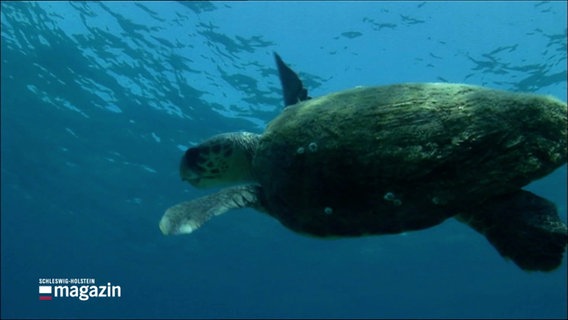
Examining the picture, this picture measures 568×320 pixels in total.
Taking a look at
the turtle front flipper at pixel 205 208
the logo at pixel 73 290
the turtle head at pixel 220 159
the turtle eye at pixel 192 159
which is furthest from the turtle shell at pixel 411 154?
the logo at pixel 73 290

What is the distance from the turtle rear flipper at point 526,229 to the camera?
308 cm

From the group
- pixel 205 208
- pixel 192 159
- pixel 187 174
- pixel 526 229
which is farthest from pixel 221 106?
pixel 526 229

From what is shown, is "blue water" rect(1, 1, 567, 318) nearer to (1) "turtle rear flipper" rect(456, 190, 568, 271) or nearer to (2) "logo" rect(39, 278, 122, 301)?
(1) "turtle rear flipper" rect(456, 190, 568, 271)

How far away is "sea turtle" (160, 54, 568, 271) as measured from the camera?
3.13 metres

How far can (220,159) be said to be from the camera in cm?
466

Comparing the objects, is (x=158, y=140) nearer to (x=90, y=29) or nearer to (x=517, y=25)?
(x=90, y=29)

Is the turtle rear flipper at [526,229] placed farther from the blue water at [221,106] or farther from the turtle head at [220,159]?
the blue water at [221,106]

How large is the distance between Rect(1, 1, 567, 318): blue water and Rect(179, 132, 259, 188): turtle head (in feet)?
15.2

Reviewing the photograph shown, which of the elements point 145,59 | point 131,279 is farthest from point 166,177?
point 131,279

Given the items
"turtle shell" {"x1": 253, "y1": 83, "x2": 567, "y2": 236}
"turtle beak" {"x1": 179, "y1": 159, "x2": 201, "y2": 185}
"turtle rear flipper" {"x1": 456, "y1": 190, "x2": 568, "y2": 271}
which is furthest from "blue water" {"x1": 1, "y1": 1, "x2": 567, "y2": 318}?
"turtle beak" {"x1": 179, "y1": 159, "x2": 201, "y2": 185}

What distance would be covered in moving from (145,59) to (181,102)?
2.78m

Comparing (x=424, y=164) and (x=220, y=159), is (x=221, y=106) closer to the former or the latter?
(x=220, y=159)

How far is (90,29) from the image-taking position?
1584 centimetres

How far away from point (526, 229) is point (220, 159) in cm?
304
